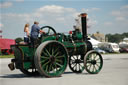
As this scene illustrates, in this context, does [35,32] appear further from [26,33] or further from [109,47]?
[109,47]

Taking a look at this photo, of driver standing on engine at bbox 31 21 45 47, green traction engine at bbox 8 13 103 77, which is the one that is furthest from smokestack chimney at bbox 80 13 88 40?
driver standing on engine at bbox 31 21 45 47

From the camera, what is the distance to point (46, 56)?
8695 mm

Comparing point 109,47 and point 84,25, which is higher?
point 84,25

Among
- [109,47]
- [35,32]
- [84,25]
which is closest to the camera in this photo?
[35,32]

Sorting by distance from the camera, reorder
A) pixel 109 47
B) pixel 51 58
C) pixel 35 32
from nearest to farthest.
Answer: pixel 51 58 → pixel 35 32 → pixel 109 47

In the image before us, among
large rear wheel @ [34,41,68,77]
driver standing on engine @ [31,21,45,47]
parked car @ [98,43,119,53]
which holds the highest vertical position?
driver standing on engine @ [31,21,45,47]

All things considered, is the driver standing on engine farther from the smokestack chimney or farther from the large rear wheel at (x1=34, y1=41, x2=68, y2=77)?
the smokestack chimney

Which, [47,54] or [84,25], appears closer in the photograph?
[47,54]

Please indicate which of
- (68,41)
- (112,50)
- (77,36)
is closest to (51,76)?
(68,41)

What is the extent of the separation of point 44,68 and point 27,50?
0.90 meters

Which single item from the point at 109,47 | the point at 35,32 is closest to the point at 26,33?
the point at 35,32

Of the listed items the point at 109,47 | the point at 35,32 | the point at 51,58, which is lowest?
the point at 109,47

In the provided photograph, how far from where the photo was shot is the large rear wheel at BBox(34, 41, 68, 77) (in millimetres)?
8273

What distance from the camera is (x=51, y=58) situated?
8.70 meters
